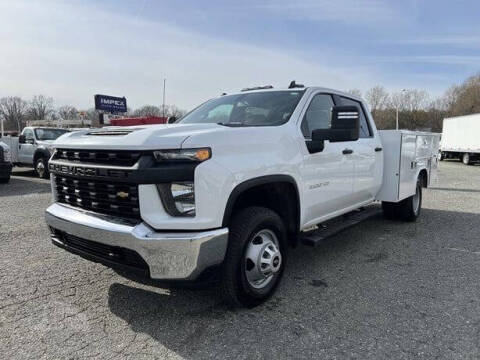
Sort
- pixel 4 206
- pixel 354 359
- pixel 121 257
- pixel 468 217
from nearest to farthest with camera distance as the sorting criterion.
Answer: pixel 354 359 → pixel 121 257 → pixel 468 217 → pixel 4 206

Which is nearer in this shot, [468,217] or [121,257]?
[121,257]

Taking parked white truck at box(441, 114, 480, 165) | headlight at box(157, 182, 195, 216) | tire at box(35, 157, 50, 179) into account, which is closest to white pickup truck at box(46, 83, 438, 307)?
headlight at box(157, 182, 195, 216)

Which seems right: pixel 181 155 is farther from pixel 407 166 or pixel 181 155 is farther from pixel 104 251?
pixel 407 166

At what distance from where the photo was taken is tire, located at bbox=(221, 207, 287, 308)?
2963 millimetres

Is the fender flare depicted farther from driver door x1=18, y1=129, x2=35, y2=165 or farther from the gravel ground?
driver door x1=18, y1=129, x2=35, y2=165

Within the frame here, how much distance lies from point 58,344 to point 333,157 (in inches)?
118

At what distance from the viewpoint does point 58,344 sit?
273 cm

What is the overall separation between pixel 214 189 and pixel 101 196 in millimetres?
916

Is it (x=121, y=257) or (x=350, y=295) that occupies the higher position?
(x=121, y=257)

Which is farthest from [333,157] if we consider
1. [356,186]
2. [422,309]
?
[422,309]

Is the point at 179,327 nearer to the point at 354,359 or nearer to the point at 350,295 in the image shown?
the point at 354,359

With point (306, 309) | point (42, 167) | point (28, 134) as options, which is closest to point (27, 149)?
point (28, 134)

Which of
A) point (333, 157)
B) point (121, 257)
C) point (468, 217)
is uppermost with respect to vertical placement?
point (333, 157)

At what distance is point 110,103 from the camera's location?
738 inches
